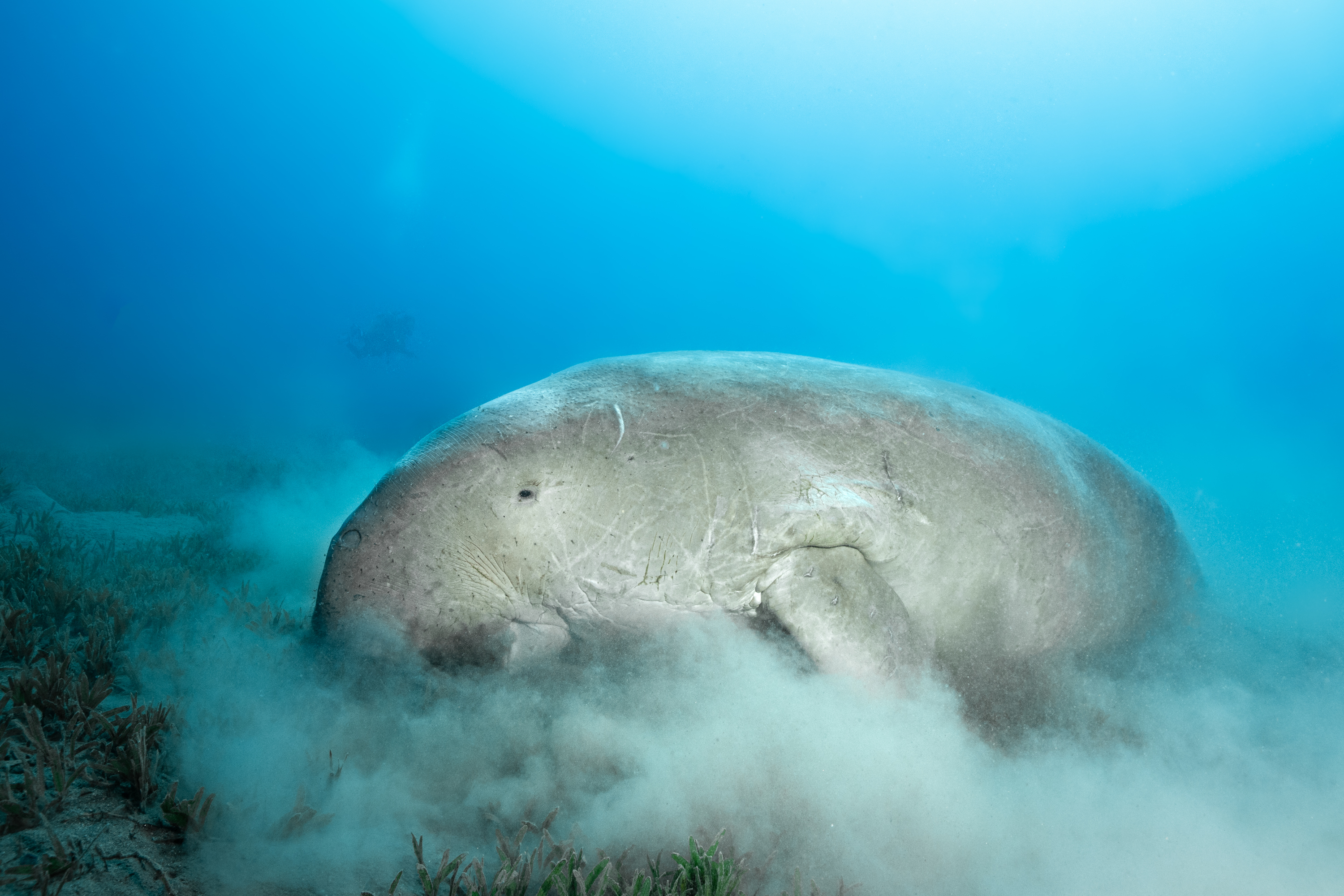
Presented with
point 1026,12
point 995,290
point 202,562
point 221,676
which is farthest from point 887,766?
point 1026,12

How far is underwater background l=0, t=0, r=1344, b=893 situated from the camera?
6.86ft

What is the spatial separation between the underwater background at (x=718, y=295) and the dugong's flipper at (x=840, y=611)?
0.55 ft

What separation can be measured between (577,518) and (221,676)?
1555 mm

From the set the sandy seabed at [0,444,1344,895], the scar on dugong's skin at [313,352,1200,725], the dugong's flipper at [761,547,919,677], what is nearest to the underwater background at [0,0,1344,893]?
the sandy seabed at [0,444,1344,895]

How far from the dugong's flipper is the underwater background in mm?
168

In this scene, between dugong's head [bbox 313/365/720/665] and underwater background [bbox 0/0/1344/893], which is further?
dugong's head [bbox 313/365/720/665]

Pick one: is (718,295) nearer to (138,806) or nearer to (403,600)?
(403,600)

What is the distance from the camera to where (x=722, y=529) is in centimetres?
234

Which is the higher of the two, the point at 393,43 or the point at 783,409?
the point at 393,43

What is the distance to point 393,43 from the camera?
94.4 metres

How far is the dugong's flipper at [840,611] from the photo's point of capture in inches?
82.6

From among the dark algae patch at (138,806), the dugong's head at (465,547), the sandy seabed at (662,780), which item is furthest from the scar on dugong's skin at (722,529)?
the dark algae patch at (138,806)

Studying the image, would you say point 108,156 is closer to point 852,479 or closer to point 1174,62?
point 852,479

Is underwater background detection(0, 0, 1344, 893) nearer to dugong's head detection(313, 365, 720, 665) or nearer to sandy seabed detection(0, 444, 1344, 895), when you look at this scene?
sandy seabed detection(0, 444, 1344, 895)
